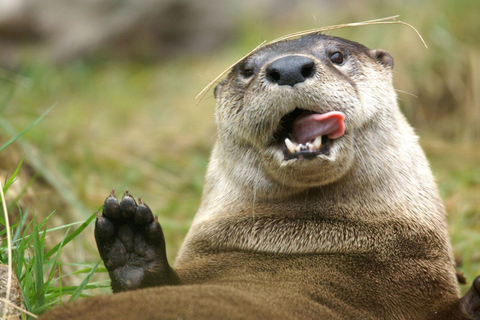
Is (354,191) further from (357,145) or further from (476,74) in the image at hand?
(476,74)

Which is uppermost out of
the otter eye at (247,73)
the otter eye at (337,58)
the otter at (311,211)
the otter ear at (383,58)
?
the otter eye at (247,73)

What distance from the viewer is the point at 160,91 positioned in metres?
9.78

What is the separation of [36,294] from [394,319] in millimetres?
1418

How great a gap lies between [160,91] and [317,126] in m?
7.21

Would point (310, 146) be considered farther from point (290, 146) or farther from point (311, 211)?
point (311, 211)

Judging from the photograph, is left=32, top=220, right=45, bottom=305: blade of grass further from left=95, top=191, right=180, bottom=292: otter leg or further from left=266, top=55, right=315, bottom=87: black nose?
left=266, top=55, right=315, bottom=87: black nose

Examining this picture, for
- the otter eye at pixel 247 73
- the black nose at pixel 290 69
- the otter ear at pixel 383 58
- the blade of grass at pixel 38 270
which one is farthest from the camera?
the otter ear at pixel 383 58

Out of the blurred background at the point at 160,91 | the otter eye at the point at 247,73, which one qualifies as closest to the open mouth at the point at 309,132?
the otter eye at the point at 247,73

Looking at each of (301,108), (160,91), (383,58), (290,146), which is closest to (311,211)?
(290,146)

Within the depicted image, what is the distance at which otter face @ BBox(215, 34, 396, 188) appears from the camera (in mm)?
2748

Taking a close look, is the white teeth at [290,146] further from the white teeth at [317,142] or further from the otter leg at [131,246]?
the otter leg at [131,246]

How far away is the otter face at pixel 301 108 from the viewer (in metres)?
2.75

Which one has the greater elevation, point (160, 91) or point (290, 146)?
point (290, 146)

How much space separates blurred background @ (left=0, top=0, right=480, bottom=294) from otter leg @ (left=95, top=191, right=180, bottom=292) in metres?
0.79
